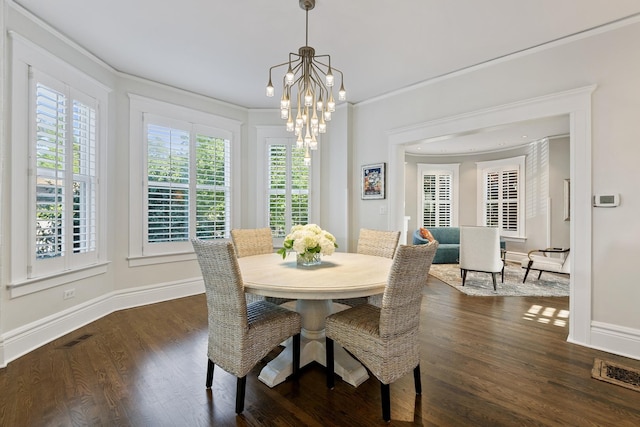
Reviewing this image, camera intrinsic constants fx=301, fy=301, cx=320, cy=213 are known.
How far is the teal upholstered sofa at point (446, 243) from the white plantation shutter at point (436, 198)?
0.98 metres

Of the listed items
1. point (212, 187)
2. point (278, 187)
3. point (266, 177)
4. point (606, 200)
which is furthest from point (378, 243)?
point (212, 187)

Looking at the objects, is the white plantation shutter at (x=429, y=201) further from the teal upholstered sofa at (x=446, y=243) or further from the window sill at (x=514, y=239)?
the window sill at (x=514, y=239)

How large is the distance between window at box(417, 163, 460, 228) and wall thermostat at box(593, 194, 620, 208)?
226 inches

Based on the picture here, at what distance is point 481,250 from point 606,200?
6.91ft

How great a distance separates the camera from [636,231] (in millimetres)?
2408

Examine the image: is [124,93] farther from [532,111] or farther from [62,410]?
[532,111]

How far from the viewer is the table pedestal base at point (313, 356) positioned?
2.02 meters

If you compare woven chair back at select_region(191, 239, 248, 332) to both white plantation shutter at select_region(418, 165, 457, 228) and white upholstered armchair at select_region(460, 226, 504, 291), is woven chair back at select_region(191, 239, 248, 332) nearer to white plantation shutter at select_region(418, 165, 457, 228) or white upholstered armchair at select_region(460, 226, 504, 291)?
white upholstered armchair at select_region(460, 226, 504, 291)

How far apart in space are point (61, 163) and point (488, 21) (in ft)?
13.0

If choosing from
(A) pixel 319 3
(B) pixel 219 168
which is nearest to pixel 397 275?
(A) pixel 319 3

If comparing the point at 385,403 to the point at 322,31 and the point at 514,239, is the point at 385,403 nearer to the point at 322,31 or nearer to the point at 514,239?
the point at 322,31

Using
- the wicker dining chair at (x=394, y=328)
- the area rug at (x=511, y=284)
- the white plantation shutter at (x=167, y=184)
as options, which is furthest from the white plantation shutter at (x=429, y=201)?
the wicker dining chair at (x=394, y=328)

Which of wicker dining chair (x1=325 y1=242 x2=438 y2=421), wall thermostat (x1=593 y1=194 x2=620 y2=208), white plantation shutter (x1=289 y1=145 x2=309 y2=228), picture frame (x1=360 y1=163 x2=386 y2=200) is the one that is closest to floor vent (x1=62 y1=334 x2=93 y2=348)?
wicker dining chair (x1=325 y1=242 x2=438 y2=421)

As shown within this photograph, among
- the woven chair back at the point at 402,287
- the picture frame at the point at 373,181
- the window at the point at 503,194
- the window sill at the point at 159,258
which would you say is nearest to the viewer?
the woven chair back at the point at 402,287
